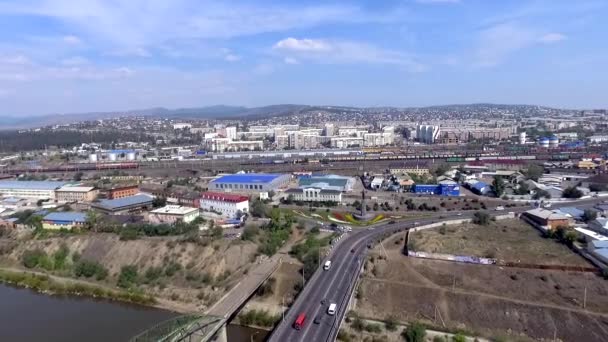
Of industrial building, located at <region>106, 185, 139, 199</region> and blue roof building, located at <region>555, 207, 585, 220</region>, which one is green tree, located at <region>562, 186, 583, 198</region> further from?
industrial building, located at <region>106, 185, 139, 199</region>

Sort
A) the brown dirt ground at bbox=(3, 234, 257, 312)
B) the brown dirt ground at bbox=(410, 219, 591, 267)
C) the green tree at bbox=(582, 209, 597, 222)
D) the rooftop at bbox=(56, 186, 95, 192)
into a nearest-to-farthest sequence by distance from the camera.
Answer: the brown dirt ground at bbox=(3, 234, 257, 312) < the brown dirt ground at bbox=(410, 219, 591, 267) < the green tree at bbox=(582, 209, 597, 222) < the rooftop at bbox=(56, 186, 95, 192)

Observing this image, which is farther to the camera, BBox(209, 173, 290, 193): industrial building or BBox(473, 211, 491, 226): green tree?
BBox(209, 173, 290, 193): industrial building

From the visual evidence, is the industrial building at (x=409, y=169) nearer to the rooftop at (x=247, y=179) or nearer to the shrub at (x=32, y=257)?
the rooftop at (x=247, y=179)

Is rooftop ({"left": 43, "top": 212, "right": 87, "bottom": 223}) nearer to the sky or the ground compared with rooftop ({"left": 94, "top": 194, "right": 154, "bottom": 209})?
nearer to the ground

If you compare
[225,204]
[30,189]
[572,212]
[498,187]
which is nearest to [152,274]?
[225,204]

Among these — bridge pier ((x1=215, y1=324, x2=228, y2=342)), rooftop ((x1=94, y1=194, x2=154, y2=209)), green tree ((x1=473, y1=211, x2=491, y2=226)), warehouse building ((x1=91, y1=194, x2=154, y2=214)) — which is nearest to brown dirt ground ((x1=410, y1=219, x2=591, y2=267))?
green tree ((x1=473, y1=211, x2=491, y2=226))
